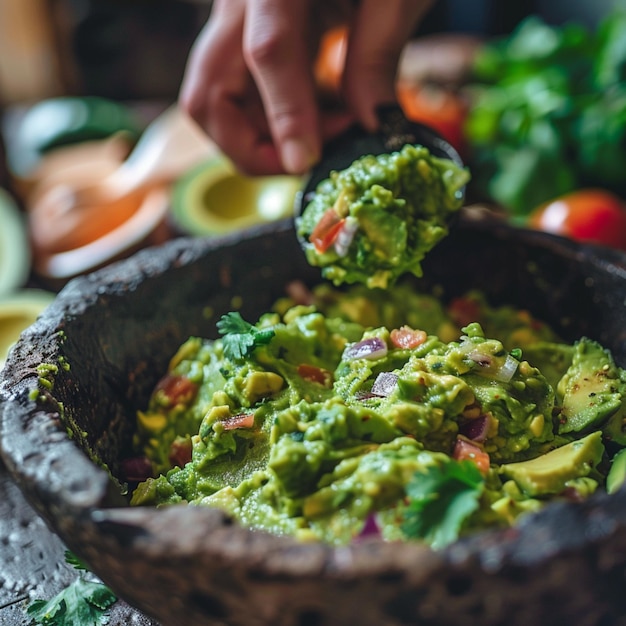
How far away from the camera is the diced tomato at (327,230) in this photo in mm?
1539

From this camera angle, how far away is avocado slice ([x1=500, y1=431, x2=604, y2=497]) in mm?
1096

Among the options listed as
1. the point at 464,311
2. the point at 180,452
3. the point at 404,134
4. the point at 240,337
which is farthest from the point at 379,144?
the point at 180,452

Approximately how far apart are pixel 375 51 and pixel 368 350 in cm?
95

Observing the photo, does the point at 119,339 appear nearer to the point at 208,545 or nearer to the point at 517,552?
the point at 208,545

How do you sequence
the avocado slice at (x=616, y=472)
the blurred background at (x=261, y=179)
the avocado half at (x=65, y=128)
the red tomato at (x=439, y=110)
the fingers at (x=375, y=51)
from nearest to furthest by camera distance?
the avocado slice at (x=616, y=472) < the fingers at (x=375, y=51) < the blurred background at (x=261, y=179) < the red tomato at (x=439, y=110) < the avocado half at (x=65, y=128)

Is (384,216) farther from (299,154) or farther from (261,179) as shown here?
(261,179)

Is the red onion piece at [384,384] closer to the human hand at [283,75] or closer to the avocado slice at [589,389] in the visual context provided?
the avocado slice at [589,389]

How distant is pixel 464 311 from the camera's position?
1.77 metres

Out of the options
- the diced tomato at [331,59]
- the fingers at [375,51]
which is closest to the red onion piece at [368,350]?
the fingers at [375,51]

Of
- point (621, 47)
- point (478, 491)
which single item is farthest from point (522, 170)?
point (478, 491)

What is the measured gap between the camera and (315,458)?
1052 mm

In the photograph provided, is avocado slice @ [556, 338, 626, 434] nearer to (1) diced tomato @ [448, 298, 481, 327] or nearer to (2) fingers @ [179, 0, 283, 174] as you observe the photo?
(1) diced tomato @ [448, 298, 481, 327]

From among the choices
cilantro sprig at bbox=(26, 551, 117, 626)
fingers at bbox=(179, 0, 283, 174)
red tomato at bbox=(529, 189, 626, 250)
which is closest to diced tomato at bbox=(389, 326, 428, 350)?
cilantro sprig at bbox=(26, 551, 117, 626)

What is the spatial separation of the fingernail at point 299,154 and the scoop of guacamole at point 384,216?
0.23 metres
